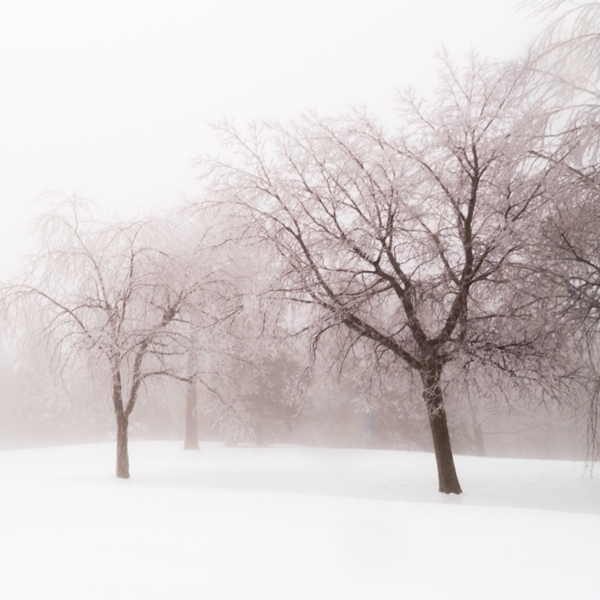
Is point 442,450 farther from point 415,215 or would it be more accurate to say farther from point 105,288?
point 105,288

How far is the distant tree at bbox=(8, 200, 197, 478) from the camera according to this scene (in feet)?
34.4

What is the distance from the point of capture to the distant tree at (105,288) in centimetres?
1050

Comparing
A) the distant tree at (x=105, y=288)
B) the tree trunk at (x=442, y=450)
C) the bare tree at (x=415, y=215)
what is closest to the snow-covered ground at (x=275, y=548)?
the tree trunk at (x=442, y=450)

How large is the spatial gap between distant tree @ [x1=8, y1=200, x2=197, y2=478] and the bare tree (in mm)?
2688

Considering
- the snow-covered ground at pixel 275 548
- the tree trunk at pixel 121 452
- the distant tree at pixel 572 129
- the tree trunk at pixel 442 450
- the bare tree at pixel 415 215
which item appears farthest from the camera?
the tree trunk at pixel 121 452

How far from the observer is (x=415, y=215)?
852cm

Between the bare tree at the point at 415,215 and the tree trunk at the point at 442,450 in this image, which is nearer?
the bare tree at the point at 415,215

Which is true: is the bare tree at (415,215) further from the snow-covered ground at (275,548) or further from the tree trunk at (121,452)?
the tree trunk at (121,452)

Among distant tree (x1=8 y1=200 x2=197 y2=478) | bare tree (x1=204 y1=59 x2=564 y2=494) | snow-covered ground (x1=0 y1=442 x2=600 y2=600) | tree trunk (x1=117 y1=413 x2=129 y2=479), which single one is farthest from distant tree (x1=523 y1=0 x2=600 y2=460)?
tree trunk (x1=117 y1=413 x2=129 y2=479)

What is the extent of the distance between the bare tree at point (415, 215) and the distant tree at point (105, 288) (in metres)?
2.69

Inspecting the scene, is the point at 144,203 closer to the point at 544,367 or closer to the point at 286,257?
the point at 286,257

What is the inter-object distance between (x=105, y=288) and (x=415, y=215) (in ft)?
22.7

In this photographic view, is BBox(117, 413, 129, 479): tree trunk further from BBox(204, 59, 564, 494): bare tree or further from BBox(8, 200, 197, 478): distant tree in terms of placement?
BBox(204, 59, 564, 494): bare tree

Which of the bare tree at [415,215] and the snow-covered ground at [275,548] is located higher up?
the bare tree at [415,215]
